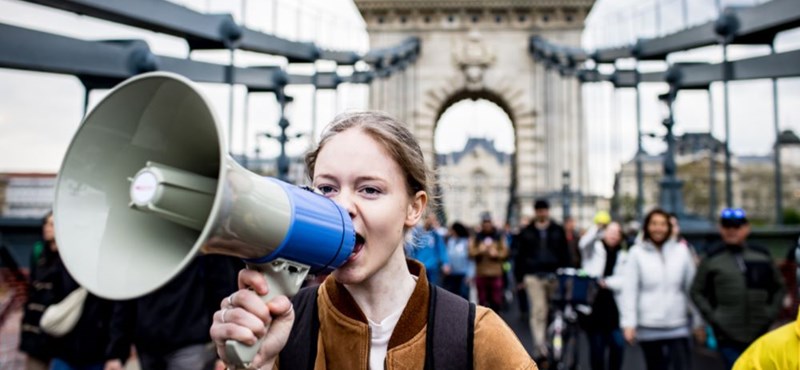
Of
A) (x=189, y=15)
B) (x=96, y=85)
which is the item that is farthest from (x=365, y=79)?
(x=96, y=85)

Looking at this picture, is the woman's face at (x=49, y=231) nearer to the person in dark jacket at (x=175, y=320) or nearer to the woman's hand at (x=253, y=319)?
the person in dark jacket at (x=175, y=320)

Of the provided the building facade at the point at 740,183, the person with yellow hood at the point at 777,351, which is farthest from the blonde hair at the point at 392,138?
the building facade at the point at 740,183

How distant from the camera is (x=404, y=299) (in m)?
1.32

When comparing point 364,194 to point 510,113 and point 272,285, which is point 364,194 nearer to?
point 272,285

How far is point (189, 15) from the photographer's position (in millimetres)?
8898

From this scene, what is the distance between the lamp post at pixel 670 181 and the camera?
10.0 m

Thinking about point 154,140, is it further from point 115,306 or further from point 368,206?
point 115,306

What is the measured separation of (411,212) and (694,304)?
3851 mm

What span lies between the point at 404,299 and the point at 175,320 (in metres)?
2.33

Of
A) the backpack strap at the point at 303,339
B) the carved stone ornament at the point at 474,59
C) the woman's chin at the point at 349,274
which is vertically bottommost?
the backpack strap at the point at 303,339

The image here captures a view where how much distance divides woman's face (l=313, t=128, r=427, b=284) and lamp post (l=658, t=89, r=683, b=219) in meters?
9.72

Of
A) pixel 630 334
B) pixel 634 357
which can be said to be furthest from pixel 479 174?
pixel 630 334

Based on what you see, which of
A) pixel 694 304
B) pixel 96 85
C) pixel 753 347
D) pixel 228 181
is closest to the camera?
pixel 228 181

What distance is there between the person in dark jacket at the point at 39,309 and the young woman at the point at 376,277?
3030 mm
